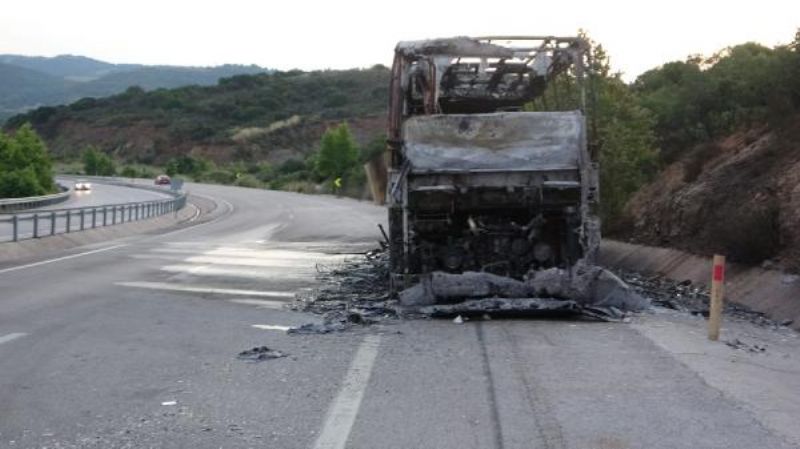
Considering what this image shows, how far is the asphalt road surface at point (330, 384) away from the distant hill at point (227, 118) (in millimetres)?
114214

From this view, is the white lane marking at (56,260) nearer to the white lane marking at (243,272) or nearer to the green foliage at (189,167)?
the white lane marking at (243,272)

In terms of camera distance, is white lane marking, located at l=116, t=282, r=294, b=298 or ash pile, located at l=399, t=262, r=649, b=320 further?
white lane marking, located at l=116, t=282, r=294, b=298

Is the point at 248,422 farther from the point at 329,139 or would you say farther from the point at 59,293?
the point at 329,139

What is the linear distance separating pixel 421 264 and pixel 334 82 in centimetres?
15641

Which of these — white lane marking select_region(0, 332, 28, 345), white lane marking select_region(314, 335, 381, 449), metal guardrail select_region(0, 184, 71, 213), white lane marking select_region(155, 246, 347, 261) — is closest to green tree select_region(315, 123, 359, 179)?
metal guardrail select_region(0, 184, 71, 213)

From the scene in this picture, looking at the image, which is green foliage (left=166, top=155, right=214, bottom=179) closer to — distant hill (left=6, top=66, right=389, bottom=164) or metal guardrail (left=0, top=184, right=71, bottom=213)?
distant hill (left=6, top=66, right=389, bottom=164)

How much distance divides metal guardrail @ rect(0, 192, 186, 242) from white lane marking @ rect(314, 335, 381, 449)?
1536cm

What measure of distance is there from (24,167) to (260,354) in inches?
1998

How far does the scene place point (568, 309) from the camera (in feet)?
35.6

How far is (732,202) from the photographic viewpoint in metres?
16.0

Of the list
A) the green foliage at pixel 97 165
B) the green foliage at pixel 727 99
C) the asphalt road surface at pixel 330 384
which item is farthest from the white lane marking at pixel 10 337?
the green foliage at pixel 97 165

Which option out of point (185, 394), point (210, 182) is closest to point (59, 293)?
point (185, 394)

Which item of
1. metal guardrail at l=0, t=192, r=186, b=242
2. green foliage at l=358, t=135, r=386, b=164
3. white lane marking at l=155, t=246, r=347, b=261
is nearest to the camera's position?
white lane marking at l=155, t=246, r=347, b=261

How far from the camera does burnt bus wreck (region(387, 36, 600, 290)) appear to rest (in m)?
11.5
